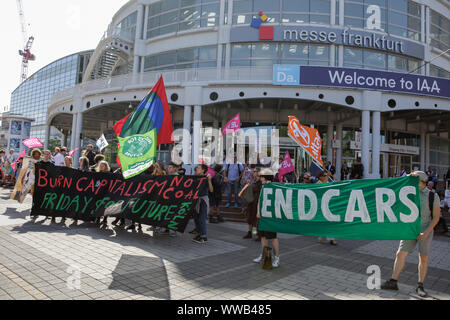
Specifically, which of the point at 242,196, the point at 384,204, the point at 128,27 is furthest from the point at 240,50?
the point at 384,204

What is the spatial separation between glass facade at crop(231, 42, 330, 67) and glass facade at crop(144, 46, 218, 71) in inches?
97.2

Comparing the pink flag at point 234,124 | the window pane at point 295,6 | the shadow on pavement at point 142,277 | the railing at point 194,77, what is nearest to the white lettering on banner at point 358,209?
the shadow on pavement at point 142,277

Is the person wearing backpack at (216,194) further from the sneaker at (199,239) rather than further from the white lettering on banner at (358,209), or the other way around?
the white lettering on banner at (358,209)

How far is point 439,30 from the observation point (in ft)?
74.3

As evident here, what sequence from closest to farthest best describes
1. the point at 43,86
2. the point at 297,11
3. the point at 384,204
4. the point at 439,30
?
the point at 384,204 < the point at 297,11 < the point at 439,30 < the point at 43,86

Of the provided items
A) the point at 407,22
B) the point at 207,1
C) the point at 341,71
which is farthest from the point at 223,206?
the point at 407,22

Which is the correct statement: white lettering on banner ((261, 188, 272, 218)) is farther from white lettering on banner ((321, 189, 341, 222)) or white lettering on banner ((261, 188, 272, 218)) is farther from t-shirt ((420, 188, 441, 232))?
t-shirt ((420, 188, 441, 232))

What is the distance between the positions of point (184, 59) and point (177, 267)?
1859 centimetres

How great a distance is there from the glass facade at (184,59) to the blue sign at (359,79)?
20.1 ft

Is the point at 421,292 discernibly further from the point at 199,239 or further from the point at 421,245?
the point at 199,239

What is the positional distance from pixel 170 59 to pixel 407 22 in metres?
16.8

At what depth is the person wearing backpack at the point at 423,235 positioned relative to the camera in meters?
4.50
